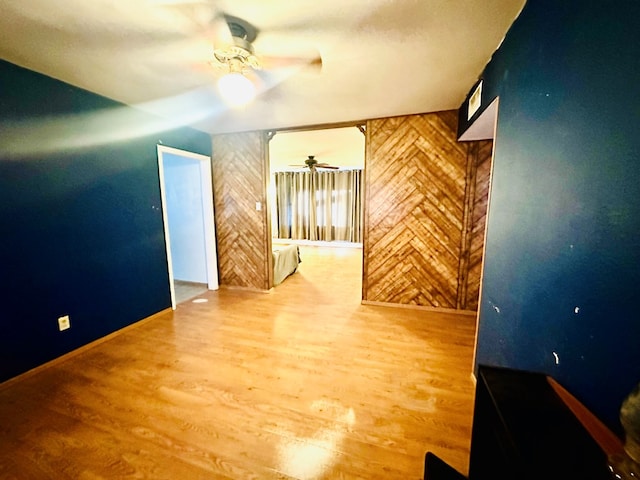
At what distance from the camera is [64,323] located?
2.30 meters

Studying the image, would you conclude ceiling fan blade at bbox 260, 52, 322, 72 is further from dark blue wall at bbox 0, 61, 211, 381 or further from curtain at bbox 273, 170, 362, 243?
curtain at bbox 273, 170, 362, 243

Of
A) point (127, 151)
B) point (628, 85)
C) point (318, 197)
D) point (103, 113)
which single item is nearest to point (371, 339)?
point (628, 85)

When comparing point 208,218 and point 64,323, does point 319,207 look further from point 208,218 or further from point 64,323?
point 64,323

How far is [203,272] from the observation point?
433 cm

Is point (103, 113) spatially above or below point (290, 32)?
below

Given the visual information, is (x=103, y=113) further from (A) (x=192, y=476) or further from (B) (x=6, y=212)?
(A) (x=192, y=476)

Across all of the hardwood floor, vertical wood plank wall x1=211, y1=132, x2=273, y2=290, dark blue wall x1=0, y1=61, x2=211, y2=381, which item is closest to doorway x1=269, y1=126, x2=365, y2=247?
vertical wood plank wall x1=211, y1=132, x2=273, y2=290

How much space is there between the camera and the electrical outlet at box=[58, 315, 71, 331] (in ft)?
7.45

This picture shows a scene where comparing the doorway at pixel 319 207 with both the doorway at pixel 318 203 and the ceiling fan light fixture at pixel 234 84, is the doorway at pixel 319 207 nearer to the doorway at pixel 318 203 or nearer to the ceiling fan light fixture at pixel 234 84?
the doorway at pixel 318 203

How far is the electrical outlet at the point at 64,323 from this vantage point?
2270mm

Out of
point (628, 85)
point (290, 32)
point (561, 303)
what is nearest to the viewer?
point (628, 85)

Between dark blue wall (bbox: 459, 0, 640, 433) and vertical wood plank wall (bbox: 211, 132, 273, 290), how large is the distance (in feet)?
10.3

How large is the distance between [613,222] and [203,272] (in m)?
4.65

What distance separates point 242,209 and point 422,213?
2683 millimetres
